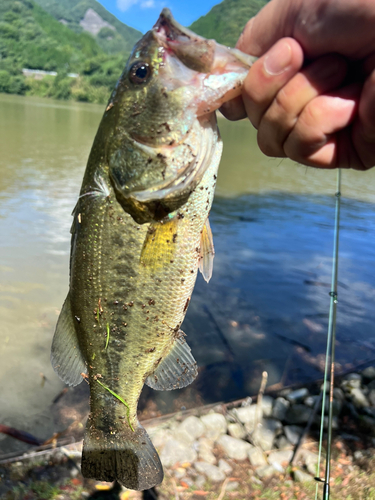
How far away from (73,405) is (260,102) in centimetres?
388

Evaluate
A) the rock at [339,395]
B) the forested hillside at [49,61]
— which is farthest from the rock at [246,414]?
the forested hillside at [49,61]

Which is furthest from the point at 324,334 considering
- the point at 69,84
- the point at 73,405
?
the point at 69,84

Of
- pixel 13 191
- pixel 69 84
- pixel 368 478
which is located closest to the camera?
pixel 368 478

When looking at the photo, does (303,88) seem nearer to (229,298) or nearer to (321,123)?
(321,123)

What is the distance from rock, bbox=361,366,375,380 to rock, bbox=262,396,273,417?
4.97 feet

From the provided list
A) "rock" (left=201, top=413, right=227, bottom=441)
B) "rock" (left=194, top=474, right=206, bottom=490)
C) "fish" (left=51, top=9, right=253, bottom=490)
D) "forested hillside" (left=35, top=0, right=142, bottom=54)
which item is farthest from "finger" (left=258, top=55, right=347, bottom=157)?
"forested hillside" (left=35, top=0, right=142, bottom=54)

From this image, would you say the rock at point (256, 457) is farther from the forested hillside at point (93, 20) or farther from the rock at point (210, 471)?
the forested hillside at point (93, 20)

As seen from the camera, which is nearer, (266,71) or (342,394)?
(266,71)

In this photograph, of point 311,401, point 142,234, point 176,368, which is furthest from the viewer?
point 311,401

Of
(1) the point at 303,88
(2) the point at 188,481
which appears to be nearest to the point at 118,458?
(2) the point at 188,481

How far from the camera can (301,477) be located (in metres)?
3.56

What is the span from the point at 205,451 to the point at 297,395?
142 centimetres

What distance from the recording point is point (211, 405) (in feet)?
13.9

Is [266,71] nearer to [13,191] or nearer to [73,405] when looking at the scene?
[73,405]
